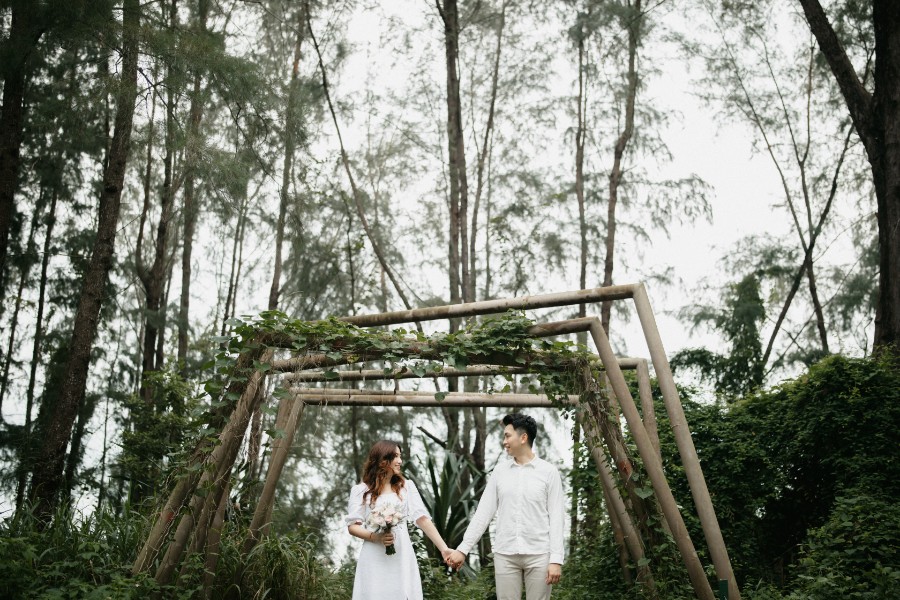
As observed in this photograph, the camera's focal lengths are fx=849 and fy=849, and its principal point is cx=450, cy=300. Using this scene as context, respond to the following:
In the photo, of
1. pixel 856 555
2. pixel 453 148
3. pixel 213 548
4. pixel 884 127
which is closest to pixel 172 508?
pixel 213 548

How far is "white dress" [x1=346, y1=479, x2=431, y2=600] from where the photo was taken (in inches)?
181

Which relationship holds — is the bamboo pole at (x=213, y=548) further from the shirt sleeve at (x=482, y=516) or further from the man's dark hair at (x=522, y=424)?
the man's dark hair at (x=522, y=424)

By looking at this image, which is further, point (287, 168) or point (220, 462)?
point (287, 168)

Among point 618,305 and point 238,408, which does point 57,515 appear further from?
point 618,305

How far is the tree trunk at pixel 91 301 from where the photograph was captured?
721cm

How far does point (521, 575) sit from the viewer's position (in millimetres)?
4766

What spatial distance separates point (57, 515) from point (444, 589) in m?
3.48

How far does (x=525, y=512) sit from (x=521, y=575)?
365mm

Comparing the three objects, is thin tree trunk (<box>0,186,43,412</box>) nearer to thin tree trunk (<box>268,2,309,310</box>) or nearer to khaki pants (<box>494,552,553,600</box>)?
thin tree trunk (<box>268,2,309,310</box>)

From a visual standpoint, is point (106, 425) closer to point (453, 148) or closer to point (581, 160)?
point (453, 148)

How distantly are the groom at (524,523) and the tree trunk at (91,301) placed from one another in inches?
164

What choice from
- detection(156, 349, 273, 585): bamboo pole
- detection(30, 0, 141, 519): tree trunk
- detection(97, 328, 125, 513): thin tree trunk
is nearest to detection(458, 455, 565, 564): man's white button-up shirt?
detection(156, 349, 273, 585): bamboo pole

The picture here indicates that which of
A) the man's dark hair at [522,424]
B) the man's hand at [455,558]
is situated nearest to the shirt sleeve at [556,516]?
the man's dark hair at [522,424]

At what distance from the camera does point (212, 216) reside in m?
15.4
